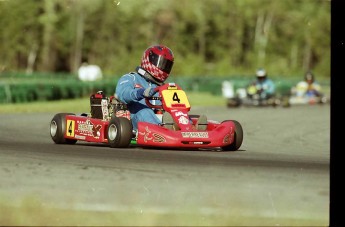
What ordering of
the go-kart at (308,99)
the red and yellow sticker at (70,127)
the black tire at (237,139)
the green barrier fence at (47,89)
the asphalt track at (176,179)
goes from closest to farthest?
1. the asphalt track at (176,179)
2. the black tire at (237,139)
3. the red and yellow sticker at (70,127)
4. the green barrier fence at (47,89)
5. the go-kart at (308,99)

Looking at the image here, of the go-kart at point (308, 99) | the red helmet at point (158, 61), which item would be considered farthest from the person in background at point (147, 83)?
the go-kart at point (308, 99)

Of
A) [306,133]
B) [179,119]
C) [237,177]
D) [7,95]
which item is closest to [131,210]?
[237,177]

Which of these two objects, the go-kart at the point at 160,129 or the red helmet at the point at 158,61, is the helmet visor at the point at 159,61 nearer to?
the red helmet at the point at 158,61

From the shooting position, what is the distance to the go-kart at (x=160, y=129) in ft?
30.2

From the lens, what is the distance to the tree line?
36.5 meters

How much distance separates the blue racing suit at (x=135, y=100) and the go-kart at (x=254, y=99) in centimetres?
1410

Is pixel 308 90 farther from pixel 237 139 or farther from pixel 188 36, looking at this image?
pixel 237 139

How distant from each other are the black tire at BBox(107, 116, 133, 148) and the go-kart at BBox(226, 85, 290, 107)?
47.3ft

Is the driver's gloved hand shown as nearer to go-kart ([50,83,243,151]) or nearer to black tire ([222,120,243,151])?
go-kart ([50,83,243,151])

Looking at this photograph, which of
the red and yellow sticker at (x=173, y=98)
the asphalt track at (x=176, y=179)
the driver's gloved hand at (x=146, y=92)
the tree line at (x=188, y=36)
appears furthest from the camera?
the tree line at (x=188, y=36)

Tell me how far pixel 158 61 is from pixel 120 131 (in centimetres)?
81

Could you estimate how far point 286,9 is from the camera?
4644 centimetres

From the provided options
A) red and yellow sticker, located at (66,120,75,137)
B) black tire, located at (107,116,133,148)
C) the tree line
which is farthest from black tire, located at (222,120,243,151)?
the tree line

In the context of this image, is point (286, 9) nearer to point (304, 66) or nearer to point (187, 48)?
point (304, 66)
